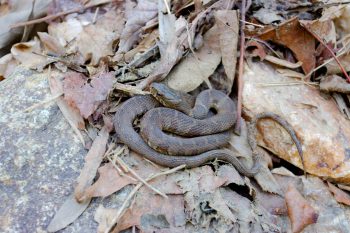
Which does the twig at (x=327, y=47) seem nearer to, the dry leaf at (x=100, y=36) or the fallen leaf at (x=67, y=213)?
the dry leaf at (x=100, y=36)

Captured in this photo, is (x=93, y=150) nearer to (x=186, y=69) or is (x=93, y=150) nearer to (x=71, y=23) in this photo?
(x=186, y=69)

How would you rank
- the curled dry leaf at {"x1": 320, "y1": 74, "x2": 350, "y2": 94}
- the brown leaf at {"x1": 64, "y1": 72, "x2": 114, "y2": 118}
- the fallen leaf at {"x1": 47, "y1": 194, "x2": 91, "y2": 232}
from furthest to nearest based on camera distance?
the curled dry leaf at {"x1": 320, "y1": 74, "x2": 350, "y2": 94}, the brown leaf at {"x1": 64, "y1": 72, "x2": 114, "y2": 118}, the fallen leaf at {"x1": 47, "y1": 194, "x2": 91, "y2": 232}

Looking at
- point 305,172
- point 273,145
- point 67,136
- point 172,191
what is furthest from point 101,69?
point 305,172

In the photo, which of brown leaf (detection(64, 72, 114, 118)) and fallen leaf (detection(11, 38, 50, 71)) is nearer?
brown leaf (detection(64, 72, 114, 118))

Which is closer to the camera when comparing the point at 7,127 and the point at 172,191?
the point at 172,191

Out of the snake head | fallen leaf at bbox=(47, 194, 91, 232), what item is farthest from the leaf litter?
the snake head

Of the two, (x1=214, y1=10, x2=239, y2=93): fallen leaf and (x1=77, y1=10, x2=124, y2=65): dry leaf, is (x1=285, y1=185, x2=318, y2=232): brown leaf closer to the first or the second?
(x1=214, y1=10, x2=239, y2=93): fallen leaf

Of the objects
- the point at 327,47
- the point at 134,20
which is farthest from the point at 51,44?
the point at 327,47
